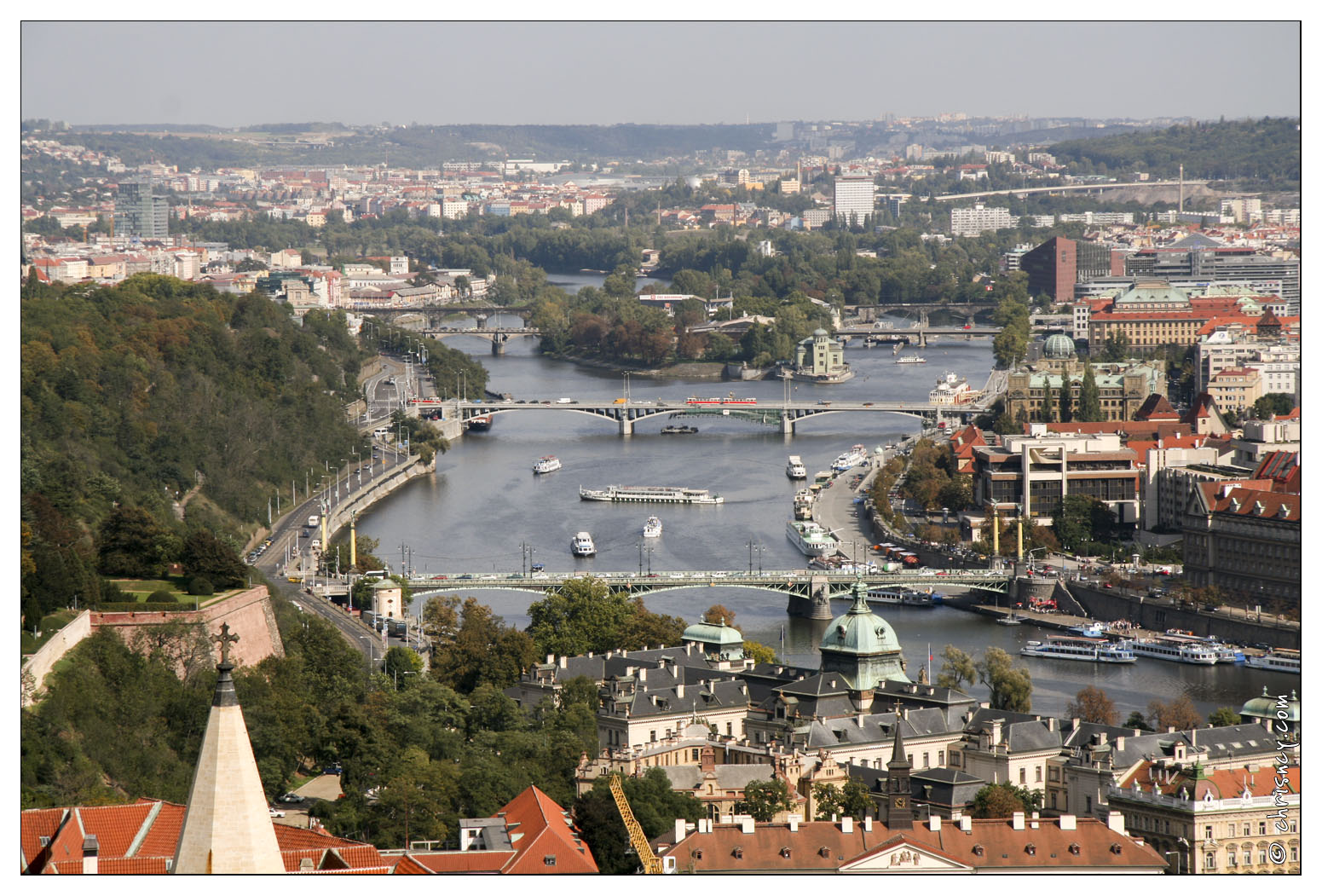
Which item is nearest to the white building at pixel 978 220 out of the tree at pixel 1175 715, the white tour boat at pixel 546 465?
the white tour boat at pixel 546 465

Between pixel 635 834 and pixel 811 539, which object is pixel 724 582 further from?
pixel 635 834

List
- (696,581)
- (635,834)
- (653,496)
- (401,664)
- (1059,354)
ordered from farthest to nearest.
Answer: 1. (1059,354)
2. (653,496)
3. (696,581)
4. (401,664)
5. (635,834)

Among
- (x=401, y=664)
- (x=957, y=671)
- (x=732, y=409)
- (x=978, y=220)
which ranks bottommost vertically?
(x=978, y=220)

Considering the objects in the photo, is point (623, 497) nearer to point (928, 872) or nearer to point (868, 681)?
point (868, 681)

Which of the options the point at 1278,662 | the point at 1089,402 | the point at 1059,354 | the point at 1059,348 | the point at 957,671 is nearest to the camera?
the point at 957,671

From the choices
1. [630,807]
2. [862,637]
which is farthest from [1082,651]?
[630,807]

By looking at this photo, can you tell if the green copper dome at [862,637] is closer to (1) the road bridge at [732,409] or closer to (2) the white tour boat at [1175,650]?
(2) the white tour boat at [1175,650]

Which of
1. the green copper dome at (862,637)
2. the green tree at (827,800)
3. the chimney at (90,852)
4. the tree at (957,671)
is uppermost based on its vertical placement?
the chimney at (90,852)
